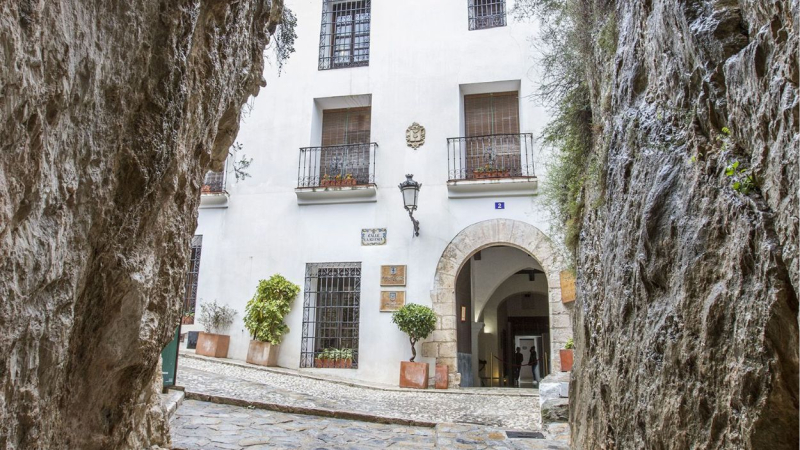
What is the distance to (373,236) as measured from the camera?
34.1 ft

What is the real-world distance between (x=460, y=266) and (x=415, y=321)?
53.0 inches

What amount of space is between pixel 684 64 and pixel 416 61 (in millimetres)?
9062

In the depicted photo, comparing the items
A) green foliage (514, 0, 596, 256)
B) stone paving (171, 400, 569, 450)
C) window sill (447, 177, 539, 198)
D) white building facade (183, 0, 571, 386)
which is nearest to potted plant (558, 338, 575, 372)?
white building facade (183, 0, 571, 386)

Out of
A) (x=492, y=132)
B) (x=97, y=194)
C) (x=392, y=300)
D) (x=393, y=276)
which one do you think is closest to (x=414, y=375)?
(x=392, y=300)

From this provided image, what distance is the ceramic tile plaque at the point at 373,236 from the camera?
10344 millimetres

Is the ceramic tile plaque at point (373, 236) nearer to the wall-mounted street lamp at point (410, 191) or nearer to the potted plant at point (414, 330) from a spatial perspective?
the wall-mounted street lamp at point (410, 191)

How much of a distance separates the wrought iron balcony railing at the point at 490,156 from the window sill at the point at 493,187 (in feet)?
0.47

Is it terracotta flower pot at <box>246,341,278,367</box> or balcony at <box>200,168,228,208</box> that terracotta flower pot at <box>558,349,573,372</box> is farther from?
balcony at <box>200,168,228,208</box>

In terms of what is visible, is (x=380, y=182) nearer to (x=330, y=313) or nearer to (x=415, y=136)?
(x=415, y=136)

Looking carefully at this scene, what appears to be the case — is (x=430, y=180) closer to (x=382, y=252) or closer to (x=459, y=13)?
(x=382, y=252)

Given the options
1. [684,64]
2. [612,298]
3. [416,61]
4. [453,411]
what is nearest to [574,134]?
[612,298]

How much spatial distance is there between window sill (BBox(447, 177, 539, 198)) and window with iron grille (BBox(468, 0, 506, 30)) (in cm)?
317

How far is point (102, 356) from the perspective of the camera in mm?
2447

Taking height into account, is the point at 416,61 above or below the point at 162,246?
above
